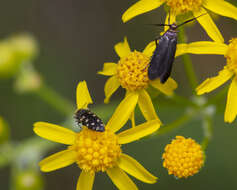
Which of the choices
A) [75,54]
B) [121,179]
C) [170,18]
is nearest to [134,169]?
[121,179]

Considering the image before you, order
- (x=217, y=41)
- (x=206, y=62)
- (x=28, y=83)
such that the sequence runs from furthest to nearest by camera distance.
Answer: (x=206, y=62), (x=28, y=83), (x=217, y=41)

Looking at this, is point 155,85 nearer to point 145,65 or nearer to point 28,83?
point 145,65

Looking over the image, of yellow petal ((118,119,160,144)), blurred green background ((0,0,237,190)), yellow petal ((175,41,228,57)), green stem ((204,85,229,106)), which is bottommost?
yellow petal ((118,119,160,144))

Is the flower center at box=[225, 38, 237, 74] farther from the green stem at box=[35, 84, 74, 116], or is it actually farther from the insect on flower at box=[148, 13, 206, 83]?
the green stem at box=[35, 84, 74, 116]

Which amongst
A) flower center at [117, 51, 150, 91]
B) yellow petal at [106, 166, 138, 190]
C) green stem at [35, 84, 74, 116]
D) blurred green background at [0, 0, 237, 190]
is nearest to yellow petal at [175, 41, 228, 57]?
flower center at [117, 51, 150, 91]

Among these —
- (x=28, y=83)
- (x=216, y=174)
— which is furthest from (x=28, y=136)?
(x=216, y=174)

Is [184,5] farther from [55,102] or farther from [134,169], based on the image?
[55,102]
